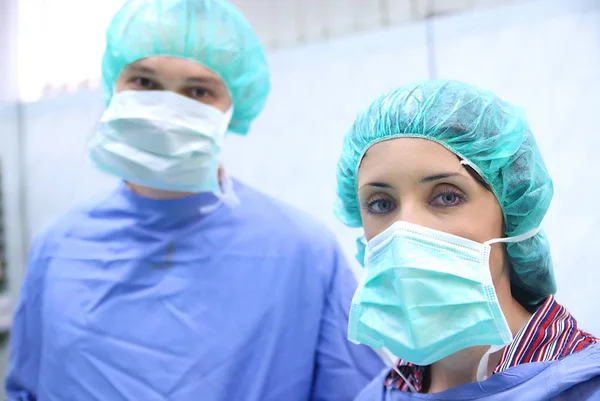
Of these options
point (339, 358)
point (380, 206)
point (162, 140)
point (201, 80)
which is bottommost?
point (339, 358)

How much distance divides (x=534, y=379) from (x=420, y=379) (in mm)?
254

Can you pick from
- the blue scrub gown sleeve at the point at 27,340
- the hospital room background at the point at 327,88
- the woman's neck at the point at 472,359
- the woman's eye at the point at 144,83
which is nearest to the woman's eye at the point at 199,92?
the woman's eye at the point at 144,83

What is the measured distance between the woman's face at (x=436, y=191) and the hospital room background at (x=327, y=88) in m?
0.66

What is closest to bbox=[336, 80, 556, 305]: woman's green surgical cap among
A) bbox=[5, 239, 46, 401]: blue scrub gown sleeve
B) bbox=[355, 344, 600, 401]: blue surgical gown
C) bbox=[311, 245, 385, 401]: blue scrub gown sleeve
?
bbox=[355, 344, 600, 401]: blue surgical gown

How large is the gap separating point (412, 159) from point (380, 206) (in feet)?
0.38

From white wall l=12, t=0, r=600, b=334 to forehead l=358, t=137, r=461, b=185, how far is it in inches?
28.4

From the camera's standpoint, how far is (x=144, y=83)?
1312mm

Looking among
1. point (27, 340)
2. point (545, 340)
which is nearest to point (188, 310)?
point (27, 340)

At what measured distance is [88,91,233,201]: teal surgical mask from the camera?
4.06 ft

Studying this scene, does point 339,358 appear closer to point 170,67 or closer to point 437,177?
point 437,177

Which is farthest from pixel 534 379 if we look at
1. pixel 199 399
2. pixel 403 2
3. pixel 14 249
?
pixel 14 249

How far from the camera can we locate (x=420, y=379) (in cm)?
101

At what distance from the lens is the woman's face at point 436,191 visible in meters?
0.85

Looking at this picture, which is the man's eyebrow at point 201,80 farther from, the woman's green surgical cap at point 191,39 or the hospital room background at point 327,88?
the hospital room background at point 327,88
